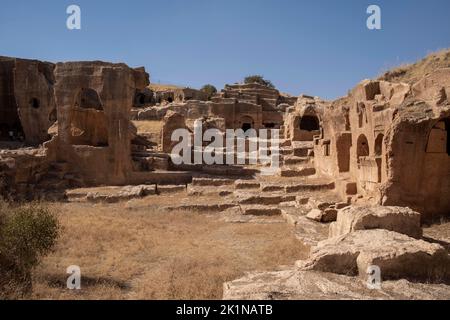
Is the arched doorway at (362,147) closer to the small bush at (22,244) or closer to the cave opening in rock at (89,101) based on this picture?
the small bush at (22,244)

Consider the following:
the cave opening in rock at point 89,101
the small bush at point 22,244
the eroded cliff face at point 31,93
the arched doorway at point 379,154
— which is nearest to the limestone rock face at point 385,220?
the arched doorway at point 379,154

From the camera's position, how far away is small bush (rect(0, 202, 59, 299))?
5973 millimetres

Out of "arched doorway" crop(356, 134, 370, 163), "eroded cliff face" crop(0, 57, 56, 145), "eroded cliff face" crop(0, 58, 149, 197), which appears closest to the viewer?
"arched doorway" crop(356, 134, 370, 163)

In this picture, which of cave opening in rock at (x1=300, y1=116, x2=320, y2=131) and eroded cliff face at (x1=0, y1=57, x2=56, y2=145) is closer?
eroded cliff face at (x1=0, y1=57, x2=56, y2=145)

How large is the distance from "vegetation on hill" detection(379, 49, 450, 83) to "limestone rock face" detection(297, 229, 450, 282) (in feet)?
33.2

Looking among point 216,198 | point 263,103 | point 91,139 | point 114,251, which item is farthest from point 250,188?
point 263,103

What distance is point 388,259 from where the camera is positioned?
4871 millimetres

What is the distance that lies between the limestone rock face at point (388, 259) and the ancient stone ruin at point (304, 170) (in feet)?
0.05

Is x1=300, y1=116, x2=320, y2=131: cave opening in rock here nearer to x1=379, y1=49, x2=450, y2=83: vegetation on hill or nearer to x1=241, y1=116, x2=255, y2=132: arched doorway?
x1=241, y1=116, x2=255, y2=132: arched doorway

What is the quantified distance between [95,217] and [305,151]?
11.2m

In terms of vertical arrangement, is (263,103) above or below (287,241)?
above

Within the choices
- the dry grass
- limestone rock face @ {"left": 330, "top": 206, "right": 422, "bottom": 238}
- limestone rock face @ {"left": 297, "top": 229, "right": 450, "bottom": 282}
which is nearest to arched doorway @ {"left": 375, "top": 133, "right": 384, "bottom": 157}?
the dry grass
